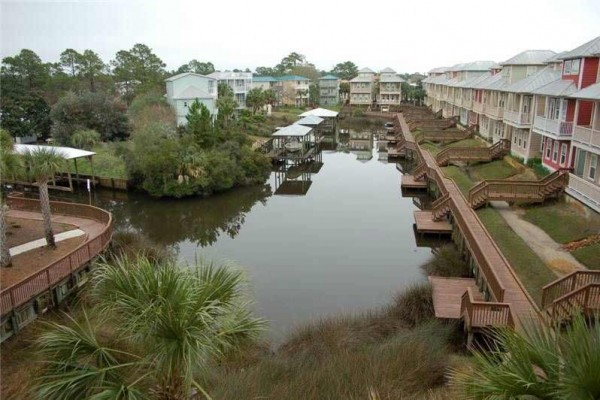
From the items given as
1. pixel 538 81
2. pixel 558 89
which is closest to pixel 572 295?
pixel 558 89

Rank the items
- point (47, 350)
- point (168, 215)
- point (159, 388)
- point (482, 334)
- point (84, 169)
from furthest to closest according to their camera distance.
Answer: point (84, 169), point (168, 215), point (482, 334), point (159, 388), point (47, 350)

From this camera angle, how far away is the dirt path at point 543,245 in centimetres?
1835

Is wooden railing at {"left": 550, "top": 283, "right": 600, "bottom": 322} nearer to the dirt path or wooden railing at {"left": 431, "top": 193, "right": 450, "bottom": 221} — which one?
the dirt path

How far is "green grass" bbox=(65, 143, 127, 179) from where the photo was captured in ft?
127

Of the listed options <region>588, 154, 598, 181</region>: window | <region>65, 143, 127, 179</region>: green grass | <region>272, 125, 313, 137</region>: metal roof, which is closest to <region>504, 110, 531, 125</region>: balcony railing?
<region>588, 154, 598, 181</region>: window

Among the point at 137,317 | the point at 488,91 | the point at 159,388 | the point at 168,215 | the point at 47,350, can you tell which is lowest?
the point at 168,215

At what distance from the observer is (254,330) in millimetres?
8008

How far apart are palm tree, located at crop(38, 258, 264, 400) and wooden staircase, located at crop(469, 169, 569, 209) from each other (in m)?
22.0

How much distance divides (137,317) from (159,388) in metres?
1.28

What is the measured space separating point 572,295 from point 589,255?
7470 millimetres

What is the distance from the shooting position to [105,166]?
40.3 metres

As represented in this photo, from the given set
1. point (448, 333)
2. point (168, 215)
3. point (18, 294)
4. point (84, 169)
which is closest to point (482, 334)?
point (448, 333)

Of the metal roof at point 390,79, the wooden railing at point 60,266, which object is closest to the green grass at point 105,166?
the wooden railing at point 60,266

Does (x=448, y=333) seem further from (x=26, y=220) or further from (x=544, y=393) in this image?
(x=26, y=220)
